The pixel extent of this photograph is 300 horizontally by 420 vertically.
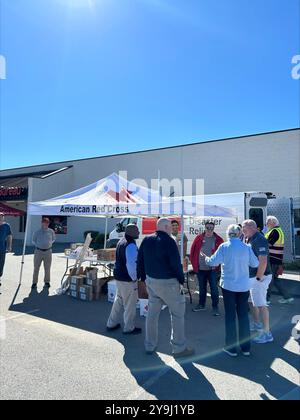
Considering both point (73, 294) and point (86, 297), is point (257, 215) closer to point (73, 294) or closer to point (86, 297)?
point (86, 297)

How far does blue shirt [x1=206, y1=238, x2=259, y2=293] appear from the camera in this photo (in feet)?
15.2

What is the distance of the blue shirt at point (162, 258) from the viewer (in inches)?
174

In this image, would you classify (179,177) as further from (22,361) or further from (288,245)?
(22,361)

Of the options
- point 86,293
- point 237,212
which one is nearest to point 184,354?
point 86,293

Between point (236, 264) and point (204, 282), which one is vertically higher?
point (236, 264)

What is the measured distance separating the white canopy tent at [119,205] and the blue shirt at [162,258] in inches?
99.9

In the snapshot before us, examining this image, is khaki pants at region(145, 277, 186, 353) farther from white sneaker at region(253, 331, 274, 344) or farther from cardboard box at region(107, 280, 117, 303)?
cardboard box at region(107, 280, 117, 303)

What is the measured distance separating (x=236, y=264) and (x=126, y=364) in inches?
77.3

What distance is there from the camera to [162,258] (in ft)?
14.6

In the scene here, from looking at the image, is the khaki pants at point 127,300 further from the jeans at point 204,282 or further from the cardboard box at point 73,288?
the cardboard box at point 73,288

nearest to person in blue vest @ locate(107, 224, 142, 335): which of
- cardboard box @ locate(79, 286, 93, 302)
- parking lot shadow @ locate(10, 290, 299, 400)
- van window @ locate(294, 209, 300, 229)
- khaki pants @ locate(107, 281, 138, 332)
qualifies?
khaki pants @ locate(107, 281, 138, 332)

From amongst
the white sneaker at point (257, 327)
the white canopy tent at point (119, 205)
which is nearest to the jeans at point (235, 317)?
the white sneaker at point (257, 327)
